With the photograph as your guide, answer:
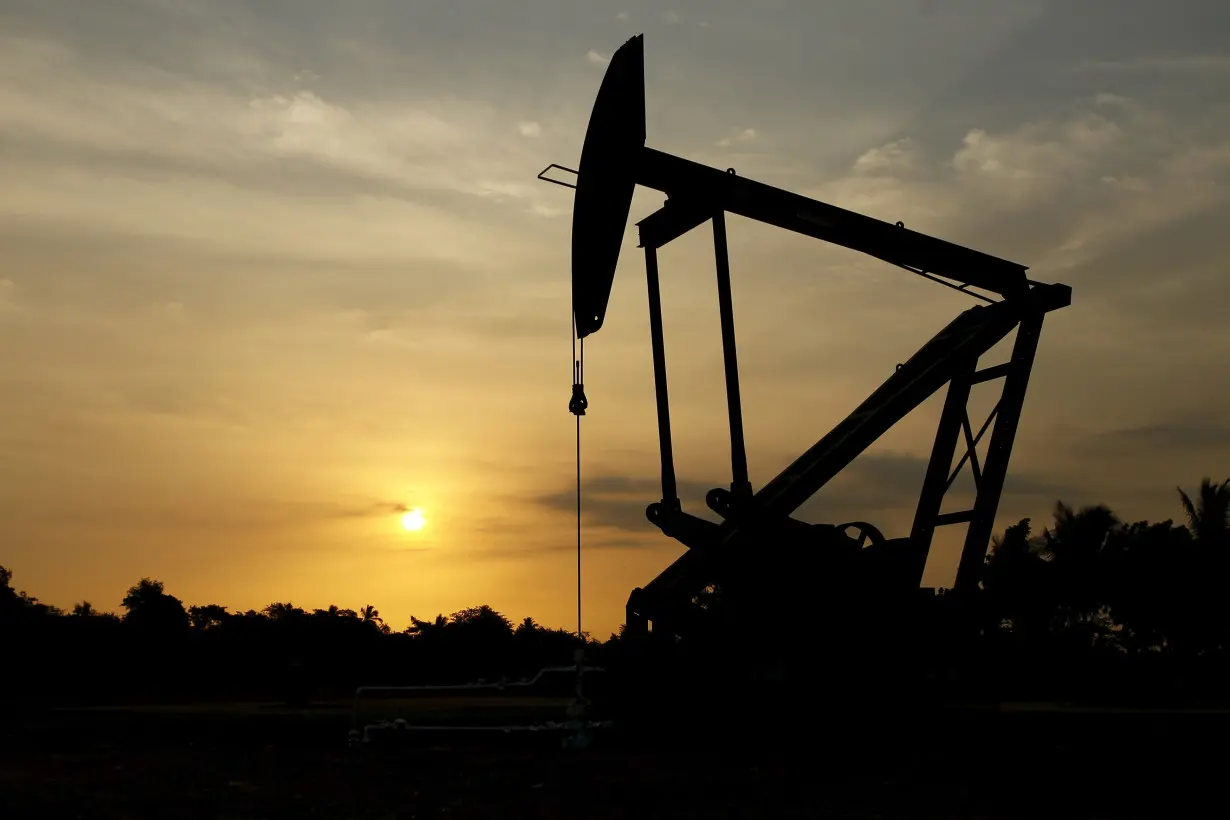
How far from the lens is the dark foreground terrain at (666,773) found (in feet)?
29.7

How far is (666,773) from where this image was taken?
1070 cm

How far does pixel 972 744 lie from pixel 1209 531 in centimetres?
3951

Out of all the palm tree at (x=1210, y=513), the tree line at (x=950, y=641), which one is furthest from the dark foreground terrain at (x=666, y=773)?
the palm tree at (x=1210, y=513)

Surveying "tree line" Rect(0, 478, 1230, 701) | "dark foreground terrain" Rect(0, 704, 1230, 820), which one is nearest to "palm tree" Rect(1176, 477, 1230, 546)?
"tree line" Rect(0, 478, 1230, 701)

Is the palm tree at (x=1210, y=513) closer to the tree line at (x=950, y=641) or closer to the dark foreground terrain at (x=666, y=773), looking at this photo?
the tree line at (x=950, y=641)

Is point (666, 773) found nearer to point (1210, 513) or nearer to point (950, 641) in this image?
point (950, 641)

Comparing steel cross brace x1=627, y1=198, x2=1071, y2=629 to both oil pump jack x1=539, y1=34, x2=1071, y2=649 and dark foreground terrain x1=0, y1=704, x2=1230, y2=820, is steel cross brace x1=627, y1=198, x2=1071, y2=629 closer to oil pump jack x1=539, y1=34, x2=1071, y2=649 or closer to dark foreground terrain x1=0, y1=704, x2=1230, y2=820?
oil pump jack x1=539, y1=34, x2=1071, y2=649

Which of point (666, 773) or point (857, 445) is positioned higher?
point (857, 445)

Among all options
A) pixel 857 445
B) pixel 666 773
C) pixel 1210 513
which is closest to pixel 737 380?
pixel 857 445

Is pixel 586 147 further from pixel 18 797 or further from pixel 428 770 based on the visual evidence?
pixel 18 797

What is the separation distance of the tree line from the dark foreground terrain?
0.98 meters

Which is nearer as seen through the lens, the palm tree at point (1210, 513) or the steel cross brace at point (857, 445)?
the steel cross brace at point (857, 445)

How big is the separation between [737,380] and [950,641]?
13.5 ft

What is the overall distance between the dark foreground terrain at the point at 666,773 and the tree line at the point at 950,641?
0.98 m
